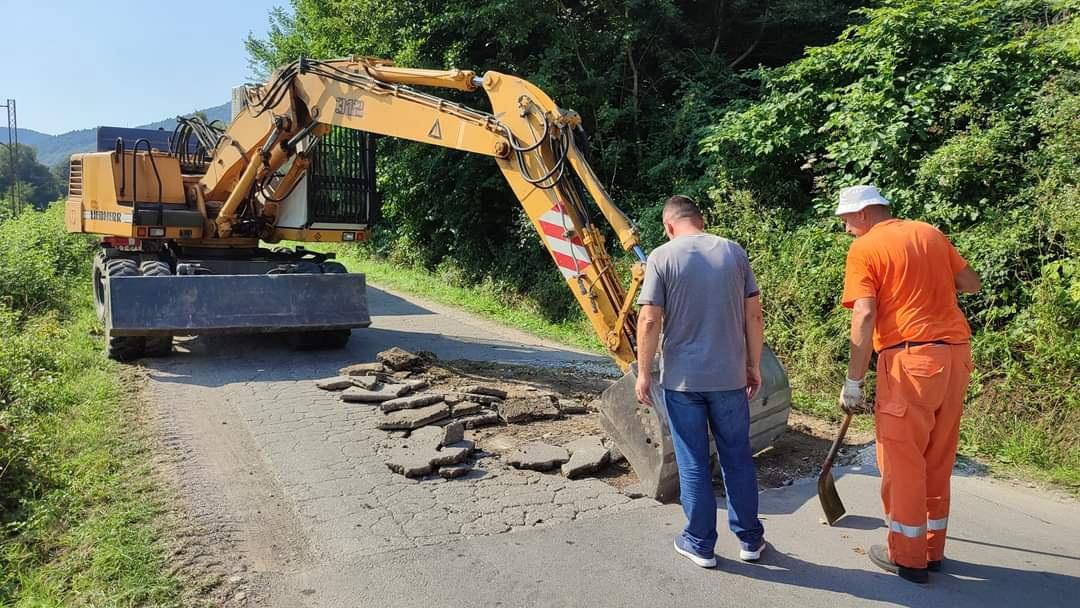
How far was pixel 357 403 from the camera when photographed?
6.86 metres

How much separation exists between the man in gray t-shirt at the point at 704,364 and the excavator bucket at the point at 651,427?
1.95 feet

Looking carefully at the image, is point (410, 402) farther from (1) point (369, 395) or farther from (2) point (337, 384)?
(2) point (337, 384)

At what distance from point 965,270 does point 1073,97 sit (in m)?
3.90

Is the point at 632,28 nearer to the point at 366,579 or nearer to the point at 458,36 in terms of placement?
the point at 458,36

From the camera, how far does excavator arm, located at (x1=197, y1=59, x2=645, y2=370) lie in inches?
215

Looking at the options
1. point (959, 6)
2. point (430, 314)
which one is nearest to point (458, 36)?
point (430, 314)

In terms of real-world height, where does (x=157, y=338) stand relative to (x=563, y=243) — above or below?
below

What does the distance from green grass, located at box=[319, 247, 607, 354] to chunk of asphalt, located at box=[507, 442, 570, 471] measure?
167 inches

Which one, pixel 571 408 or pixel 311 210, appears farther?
pixel 311 210

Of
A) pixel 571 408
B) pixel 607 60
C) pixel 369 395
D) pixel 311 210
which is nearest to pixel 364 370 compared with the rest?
pixel 369 395

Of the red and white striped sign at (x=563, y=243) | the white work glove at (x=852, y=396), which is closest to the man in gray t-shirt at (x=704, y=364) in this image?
the white work glove at (x=852, y=396)

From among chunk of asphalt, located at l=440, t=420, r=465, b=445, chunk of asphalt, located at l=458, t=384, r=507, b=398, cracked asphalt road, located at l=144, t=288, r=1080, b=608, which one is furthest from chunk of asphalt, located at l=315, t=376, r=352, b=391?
chunk of asphalt, located at l=440, t=420, r=465, b=445

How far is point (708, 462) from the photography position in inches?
150

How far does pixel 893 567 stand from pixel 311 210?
7994 millimetres
